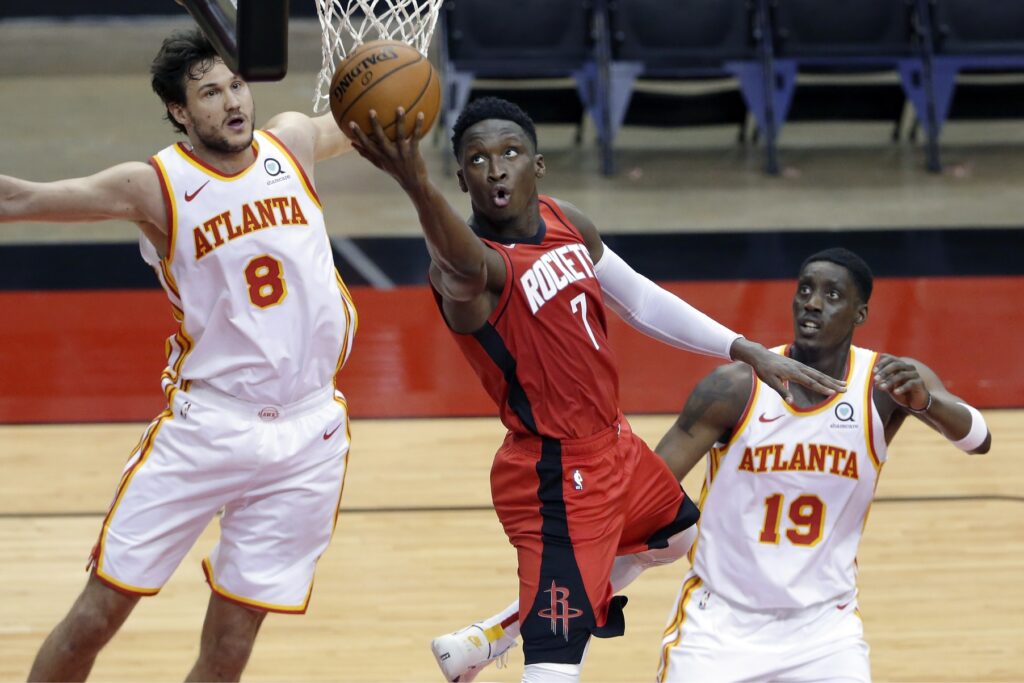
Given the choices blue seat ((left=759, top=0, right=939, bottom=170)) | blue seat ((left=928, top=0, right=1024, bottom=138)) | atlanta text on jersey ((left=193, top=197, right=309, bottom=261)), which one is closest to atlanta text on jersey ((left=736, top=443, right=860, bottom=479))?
atlanta text on jersey ((left=193, top=197, right=309, bottom=261))

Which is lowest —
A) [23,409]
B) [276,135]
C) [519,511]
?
[23,409]

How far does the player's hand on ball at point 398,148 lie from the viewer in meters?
2.94

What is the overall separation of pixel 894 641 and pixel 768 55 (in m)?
7.05

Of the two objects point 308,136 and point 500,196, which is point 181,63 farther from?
point 500,196

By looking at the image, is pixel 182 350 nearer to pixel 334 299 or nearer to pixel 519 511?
pixel 334 299

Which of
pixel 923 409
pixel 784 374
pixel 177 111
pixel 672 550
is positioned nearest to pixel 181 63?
pixel 177 111

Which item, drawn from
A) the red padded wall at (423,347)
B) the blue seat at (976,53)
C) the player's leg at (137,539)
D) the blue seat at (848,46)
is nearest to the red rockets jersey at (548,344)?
the player's leg at (137,539)

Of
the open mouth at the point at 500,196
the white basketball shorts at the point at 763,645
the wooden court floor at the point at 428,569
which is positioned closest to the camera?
the open mouth at the point at 500,196

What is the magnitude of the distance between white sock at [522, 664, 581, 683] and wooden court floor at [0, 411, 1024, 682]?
1.09 m

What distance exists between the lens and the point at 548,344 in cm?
362

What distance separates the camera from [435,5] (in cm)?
393

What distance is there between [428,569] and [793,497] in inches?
74.7

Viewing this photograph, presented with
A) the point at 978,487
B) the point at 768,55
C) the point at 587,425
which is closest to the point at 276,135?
the point at 587,425

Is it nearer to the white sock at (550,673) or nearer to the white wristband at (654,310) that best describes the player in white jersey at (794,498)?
the white wristband at (654,310)
